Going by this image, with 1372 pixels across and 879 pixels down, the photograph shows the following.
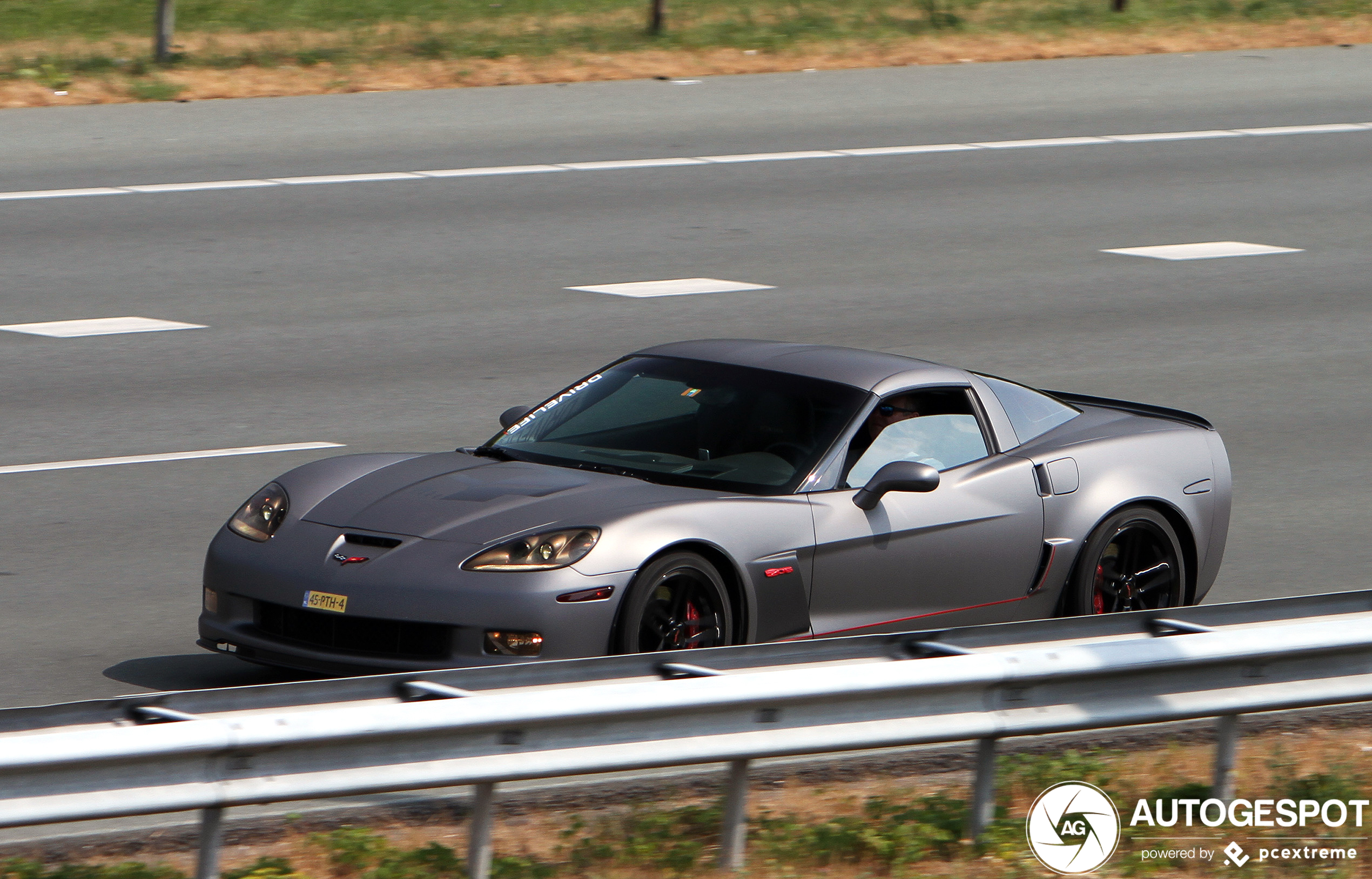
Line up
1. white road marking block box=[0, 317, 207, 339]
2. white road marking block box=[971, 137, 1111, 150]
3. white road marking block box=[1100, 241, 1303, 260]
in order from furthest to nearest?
1. white road marking block box=[971, 137, 1111, 150]
2. white road marking block box=[1100, 241, 1303, 260]
3. white road marking block box=[0, 317, 207, 339]

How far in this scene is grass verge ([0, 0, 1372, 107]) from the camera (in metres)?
21.8

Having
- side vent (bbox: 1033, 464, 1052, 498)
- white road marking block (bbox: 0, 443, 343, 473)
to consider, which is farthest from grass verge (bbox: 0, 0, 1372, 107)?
side vent (bbox: 1033, 464, 1052, 498)

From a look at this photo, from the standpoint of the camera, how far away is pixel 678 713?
5.50 m

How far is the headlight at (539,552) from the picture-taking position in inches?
284

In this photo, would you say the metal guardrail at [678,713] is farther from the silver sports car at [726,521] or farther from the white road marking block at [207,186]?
the white road marking block at [207,186]

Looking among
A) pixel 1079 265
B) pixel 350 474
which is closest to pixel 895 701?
pixel 350 474

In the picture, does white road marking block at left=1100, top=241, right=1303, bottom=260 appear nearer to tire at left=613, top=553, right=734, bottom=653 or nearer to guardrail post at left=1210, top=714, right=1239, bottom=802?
tire at left=613, top=553, right=734, bottom=653

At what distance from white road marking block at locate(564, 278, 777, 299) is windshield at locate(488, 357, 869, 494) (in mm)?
6558

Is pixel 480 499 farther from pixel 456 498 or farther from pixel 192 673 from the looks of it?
pixel 192 673

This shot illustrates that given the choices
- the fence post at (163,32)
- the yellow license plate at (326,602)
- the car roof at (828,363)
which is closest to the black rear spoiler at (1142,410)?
the car roof at (828,363)

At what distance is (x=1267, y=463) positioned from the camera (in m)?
11.7

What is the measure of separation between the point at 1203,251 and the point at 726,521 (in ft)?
34.3

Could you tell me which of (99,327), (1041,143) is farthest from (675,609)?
(1041,143)

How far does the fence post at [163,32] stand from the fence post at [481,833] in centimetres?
1777
